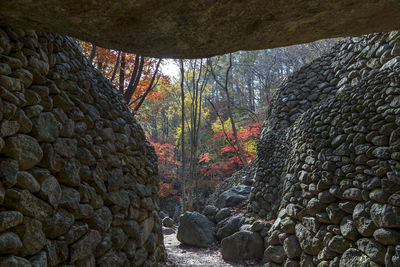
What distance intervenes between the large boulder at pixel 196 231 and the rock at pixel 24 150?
530 centimetres

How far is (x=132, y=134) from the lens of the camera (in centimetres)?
364

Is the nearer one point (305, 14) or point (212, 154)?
point (305, 14)

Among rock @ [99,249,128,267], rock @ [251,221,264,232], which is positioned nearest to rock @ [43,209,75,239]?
rock @ [99,249,128,267]

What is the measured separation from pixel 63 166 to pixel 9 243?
2.41 feet

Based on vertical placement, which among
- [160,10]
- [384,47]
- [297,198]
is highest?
[384,47]

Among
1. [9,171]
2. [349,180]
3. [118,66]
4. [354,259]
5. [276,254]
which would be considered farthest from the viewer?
[118,66]

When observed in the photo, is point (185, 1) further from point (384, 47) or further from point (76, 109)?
point (384, 47)

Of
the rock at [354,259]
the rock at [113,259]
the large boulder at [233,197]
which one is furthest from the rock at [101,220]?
the large boulder at [233,197]

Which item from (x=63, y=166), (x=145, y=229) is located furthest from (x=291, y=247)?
(x=63, y=166)

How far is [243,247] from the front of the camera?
5.30 m

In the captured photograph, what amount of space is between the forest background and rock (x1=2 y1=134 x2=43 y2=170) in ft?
11.4

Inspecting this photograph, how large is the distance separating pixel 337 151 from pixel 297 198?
3.61 ft

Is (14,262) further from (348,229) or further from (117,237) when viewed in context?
(348,229)

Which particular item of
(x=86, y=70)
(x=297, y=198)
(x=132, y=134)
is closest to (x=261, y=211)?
(x=297, y=198)
